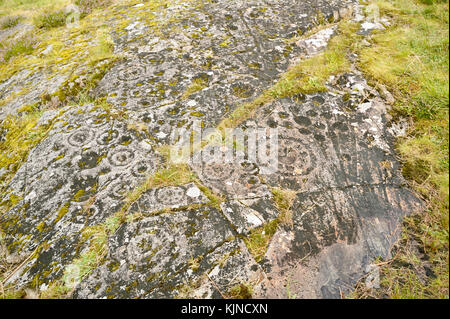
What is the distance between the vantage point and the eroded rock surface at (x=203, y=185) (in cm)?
237

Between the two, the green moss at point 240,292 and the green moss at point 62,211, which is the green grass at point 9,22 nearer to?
the green moss at point 62,211

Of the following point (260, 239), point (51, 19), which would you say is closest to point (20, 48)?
point (51, 19)

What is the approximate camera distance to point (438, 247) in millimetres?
2336

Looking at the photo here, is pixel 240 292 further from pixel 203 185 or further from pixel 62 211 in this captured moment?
pixel 62 211

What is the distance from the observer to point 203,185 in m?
2.97

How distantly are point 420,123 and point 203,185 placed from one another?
110 inches

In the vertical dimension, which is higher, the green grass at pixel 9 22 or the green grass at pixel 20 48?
the green grass at pixel 9 22

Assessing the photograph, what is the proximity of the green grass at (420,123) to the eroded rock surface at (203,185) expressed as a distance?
0.16 meters

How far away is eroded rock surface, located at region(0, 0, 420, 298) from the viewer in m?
2.37

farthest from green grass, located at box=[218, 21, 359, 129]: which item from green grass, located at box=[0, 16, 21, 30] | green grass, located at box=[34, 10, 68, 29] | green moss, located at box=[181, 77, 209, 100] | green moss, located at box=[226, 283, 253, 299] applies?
green grass, located at box=[0, 16, 21, 30]

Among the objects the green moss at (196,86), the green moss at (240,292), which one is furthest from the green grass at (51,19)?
the green moss at (240,292)

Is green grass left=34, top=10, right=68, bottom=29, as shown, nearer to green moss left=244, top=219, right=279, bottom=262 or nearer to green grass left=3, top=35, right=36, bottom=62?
green grass left=3, top=35, right=36, bottom=62

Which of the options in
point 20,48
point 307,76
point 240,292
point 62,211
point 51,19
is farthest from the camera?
point 51,19
